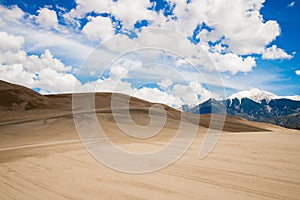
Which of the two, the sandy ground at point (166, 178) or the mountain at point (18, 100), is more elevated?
the mountain at point (18, 100)

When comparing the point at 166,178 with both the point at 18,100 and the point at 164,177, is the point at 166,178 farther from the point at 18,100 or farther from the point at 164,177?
the point at 18,100

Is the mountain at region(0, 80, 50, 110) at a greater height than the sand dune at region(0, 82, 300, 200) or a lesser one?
greater

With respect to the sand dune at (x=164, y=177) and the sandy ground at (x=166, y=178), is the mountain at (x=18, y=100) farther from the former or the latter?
the sandy ground at (x=166, y=178)

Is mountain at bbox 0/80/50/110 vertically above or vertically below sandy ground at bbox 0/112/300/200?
above

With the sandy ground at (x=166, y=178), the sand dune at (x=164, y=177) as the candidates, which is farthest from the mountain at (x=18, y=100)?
the sandy ground at (x=166, y=178)

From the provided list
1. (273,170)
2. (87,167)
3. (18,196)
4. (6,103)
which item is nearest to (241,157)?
(273,170)

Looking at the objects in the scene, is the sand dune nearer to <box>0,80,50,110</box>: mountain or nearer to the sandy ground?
the sandy ground

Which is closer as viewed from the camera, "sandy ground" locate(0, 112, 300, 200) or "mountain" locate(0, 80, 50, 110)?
"sandy ground" locate(0, 112, 300, 200)

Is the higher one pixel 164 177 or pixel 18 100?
pixel 18 100

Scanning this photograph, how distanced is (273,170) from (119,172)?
379 centimetres

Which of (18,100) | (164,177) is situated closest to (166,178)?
(164,177)

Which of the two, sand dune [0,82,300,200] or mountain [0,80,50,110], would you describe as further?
mountain [0,80,50,110]

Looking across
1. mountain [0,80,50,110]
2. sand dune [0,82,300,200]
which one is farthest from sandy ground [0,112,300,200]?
mountain [0,80,50,110]

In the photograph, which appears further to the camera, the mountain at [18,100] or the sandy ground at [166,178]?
the mountain at [18,100]
